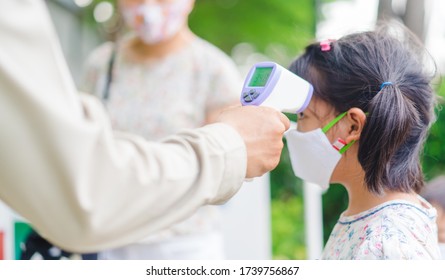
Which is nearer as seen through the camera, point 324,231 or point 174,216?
point 174,216

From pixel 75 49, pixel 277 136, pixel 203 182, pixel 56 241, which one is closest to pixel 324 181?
pixel 277 136

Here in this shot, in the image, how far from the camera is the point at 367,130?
1.94m

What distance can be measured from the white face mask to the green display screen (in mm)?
1488

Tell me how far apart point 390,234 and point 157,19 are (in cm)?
189

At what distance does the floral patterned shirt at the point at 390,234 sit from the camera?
1708mm

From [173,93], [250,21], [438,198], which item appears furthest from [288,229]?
[250,21]

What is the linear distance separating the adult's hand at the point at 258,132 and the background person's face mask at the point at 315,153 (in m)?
0.45

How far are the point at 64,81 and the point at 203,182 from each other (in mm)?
338

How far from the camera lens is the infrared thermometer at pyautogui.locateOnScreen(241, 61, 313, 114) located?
67.9 inches

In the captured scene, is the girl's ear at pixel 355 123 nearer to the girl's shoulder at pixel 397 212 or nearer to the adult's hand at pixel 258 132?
the girl's shoulder at pixel 397 212

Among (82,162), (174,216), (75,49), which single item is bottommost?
(75,49)

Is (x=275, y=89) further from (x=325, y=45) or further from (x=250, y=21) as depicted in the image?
(x=250, y=21)
